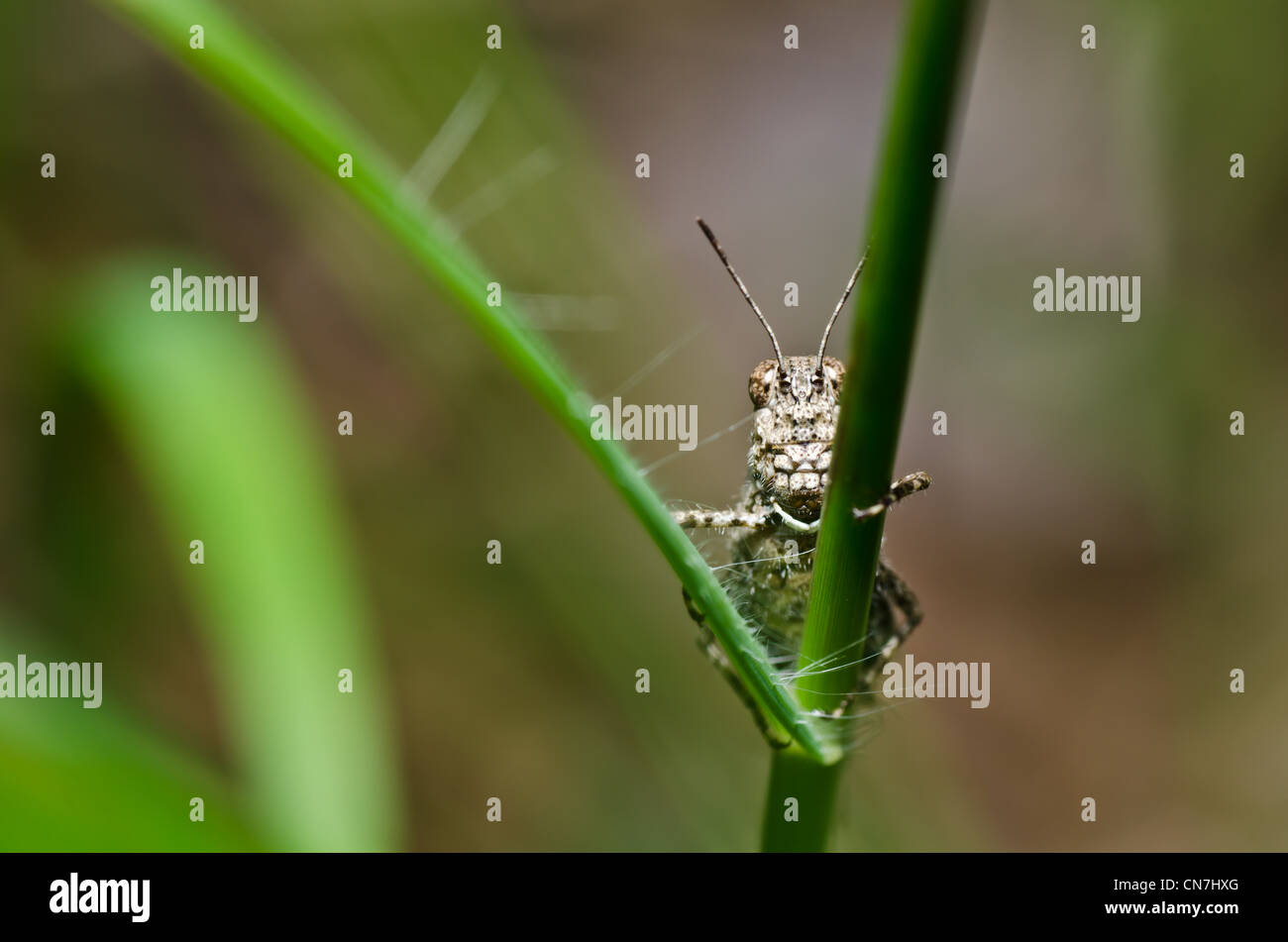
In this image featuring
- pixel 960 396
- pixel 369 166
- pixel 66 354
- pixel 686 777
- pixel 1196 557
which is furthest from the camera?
pixel 960 396

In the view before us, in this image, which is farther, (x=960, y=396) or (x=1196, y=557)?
(x=960, y=396)

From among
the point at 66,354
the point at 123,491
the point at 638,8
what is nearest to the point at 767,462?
the point at 66,354

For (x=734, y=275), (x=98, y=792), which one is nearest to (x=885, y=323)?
(x=734, y=275)

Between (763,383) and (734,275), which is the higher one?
(734,275)

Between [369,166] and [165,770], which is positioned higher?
[369,166]

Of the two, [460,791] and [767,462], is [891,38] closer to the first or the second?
[767,462]

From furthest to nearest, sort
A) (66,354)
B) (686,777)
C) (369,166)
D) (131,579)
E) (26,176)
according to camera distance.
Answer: (26,176) → (131,579) → (686,777) → (66,354) → (369,166)

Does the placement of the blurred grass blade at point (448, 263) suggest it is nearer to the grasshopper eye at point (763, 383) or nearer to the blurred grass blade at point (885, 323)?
the blurred grass blade at point (885, 323)

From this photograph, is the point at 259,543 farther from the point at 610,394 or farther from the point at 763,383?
the point at 763,383
